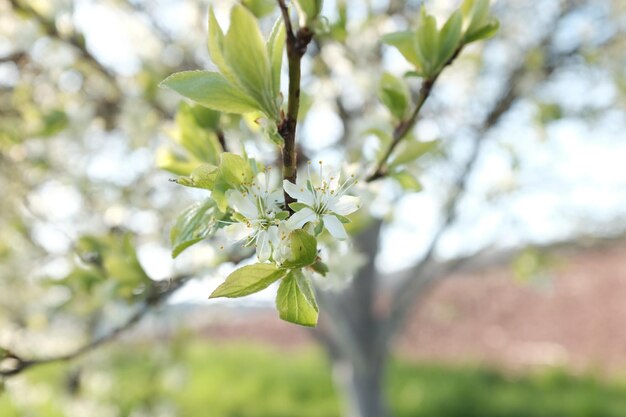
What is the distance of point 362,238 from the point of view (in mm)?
2625

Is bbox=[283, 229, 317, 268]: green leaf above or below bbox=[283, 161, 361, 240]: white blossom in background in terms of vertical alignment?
below

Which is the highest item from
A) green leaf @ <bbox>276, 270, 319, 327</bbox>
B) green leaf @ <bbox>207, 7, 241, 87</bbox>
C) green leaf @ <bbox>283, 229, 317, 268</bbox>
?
green leaf @ <bbox>207, 7, 241, 87</bbox>

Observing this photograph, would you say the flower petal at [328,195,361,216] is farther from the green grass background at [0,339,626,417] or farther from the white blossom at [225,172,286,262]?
the green grass background at [0,339,626,417]

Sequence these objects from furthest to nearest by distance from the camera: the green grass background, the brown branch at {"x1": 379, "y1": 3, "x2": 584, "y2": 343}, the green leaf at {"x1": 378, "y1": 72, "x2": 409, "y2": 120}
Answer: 1. the green grass background
2. the brown branch at {"x1": 379, "y1": 3, "x2": 584, "y2": 343}
3. the green leaf at {"x1": 378, "y1": 72, "x2": 409, "y2": 120}

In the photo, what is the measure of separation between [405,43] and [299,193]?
0.27 metres

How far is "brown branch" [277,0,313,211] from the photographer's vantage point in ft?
1.60

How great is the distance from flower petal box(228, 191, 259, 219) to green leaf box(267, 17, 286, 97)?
92mm

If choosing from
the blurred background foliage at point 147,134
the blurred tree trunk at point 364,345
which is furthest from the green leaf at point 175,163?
the blurred tree trunk at point 364,345

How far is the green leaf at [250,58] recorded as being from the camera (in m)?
0.48

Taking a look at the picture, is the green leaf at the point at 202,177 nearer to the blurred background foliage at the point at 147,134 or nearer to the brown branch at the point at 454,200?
the blurred background foliage at the point at 147,134

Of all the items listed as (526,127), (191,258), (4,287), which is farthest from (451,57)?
(4,287)

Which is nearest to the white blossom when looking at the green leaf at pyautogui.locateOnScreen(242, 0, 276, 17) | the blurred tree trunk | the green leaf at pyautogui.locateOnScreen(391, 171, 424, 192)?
the green leaf at pyautogui.locateOnScreen(391, 171, 424, 192)

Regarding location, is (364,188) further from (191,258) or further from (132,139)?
(132,139)

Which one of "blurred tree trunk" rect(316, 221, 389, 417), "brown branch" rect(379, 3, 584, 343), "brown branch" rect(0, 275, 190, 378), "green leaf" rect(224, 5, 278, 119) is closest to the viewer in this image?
"green leaf" rect(224, 5, 278, 119)
